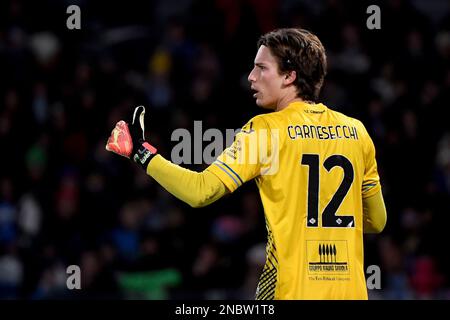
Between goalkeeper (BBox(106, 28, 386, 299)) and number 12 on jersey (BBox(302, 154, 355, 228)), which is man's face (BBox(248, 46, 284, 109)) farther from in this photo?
number 12 on jersey (BBox(302, 154, 355, 228))

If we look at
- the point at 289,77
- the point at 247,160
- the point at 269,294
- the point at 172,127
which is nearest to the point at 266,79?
Result: the point at 289,77

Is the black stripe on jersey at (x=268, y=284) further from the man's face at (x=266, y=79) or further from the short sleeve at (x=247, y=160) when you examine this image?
the man's face at (x=266, y=79)

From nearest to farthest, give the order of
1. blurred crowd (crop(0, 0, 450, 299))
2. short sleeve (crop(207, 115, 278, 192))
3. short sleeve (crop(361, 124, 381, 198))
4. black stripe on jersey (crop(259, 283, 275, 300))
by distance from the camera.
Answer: short sleeve (crop(207, 115, 278, 192))
black stripe on jersey (crop(259, 283, 275, 300))
short sleeve (crop(361, 124, 381, 198))
blurred crowd (crop(0, 0, 450, 299))

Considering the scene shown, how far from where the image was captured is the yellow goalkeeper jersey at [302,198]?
4.00m

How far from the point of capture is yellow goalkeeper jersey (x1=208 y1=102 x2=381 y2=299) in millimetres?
3996

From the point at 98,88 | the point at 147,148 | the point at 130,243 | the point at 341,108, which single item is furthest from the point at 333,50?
the point at 147,148

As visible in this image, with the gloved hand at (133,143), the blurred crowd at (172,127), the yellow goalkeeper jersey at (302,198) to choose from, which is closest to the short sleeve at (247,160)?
the yellow goalkeeper jersey at (302,198)

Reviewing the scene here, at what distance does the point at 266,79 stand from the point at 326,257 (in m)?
0.82

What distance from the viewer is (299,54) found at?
4.11 metres

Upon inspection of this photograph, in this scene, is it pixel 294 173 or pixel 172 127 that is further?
pixel 172 127

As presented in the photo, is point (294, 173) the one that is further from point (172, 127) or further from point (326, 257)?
point (172, 127)

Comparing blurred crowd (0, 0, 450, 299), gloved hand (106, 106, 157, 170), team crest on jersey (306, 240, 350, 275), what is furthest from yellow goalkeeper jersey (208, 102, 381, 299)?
blurred crowd (0, 0, 450, 299)

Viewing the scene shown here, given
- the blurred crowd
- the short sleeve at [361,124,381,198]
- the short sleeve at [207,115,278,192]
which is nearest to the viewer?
the short sleeve at [207,115,278,192]

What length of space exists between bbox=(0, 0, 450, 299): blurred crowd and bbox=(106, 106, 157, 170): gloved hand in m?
3.66
